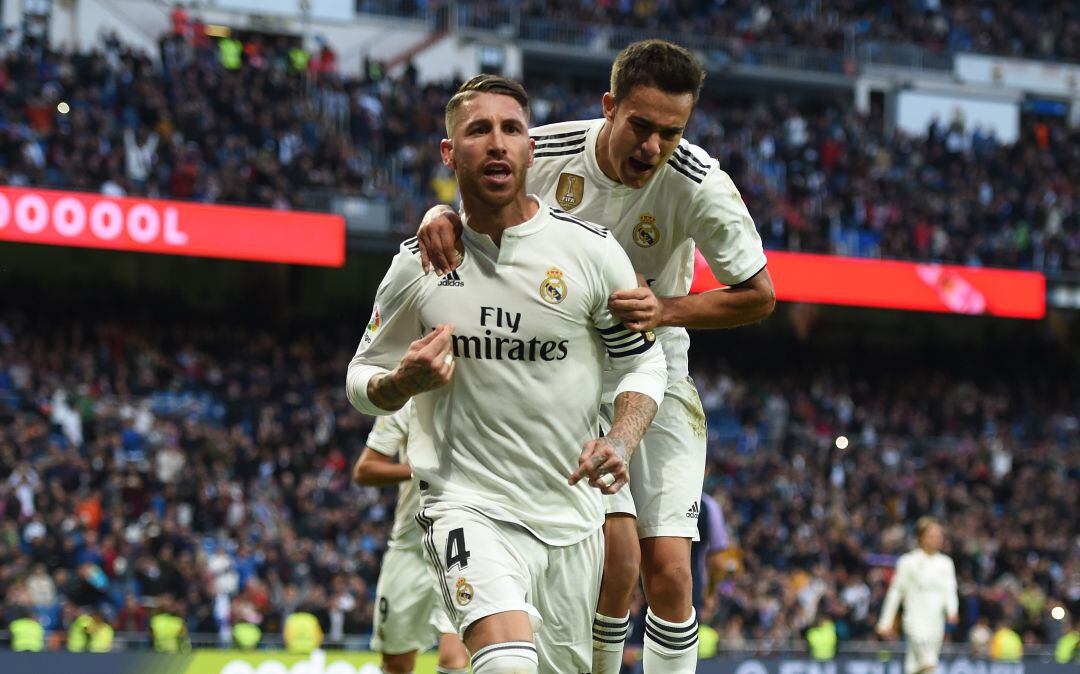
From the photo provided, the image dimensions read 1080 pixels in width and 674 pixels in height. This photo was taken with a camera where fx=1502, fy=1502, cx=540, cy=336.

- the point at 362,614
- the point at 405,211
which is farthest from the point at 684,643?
the point at 405,211

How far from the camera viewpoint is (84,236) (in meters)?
21.5

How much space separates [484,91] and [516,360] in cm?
91

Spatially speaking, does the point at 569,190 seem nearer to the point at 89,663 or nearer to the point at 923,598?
the point at 89,663

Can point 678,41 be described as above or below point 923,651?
above

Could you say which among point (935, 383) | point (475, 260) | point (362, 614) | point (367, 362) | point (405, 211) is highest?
point (405, 211)

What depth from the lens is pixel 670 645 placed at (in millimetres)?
5977

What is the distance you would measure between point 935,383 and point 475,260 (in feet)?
90.4

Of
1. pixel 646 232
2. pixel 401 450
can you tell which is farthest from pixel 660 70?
pixel 401 450

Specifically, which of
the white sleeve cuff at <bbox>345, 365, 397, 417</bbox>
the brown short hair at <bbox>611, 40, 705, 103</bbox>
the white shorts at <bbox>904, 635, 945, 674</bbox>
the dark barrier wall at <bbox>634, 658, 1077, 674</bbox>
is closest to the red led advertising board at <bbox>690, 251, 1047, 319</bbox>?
the dark barrier wall at <bbox>634, 658, 1077, 674</bbox>

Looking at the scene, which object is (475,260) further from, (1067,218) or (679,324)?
(1067,218)

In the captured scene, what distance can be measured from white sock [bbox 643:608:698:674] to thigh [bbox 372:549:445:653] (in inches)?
119

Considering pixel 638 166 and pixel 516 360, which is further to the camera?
pixel 638 166

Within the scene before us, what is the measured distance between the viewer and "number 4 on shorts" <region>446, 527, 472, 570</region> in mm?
4945

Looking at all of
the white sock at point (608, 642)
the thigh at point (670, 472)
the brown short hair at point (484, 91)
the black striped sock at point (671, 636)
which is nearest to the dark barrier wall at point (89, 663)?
the white sock at point (608, 642)
